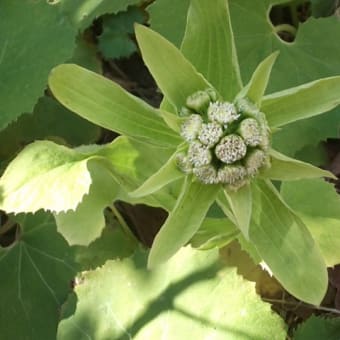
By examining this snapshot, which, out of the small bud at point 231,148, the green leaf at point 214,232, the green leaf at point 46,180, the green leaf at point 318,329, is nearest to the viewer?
the small bud at point 231,148

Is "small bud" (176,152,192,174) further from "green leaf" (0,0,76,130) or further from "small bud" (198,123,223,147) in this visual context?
"green leaf" (0,0,76,130)

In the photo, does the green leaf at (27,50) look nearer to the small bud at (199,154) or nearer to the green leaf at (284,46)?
the green leaf at (284,46)

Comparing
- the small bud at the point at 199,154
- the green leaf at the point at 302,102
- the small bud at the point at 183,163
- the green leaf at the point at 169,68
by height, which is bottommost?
the green leaf at the point at 302,102

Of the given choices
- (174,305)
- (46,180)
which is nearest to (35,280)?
(174,305)

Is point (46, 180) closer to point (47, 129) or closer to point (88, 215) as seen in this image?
point (88, 215)

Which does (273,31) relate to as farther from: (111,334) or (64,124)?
(111,334)

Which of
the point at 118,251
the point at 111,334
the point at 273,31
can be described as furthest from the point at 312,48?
the point at 111,334

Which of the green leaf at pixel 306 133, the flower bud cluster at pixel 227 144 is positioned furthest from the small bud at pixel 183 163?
the green leaf at pixel 306 133

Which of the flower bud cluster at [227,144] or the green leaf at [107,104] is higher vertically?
the green leaf at [107,104]
